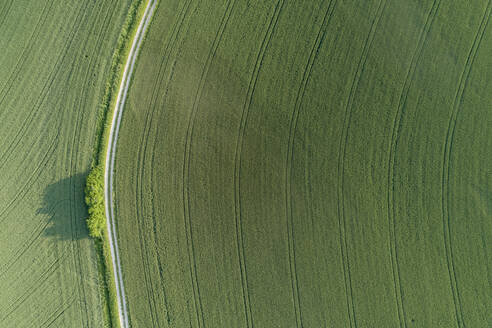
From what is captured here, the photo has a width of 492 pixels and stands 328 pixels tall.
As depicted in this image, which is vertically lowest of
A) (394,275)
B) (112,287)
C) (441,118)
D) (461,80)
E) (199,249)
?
(394,275)

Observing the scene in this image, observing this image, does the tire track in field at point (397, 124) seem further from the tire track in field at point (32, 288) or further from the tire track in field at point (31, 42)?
the tire track in field at point (31, 42)

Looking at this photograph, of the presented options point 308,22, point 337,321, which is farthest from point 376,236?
point 308,22

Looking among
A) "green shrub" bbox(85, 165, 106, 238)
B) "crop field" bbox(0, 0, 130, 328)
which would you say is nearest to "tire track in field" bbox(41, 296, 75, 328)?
"crop field" bbox(0, 0, 130, 328)

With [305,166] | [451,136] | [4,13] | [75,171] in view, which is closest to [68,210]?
[75,171]

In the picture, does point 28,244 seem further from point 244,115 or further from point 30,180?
point 244,115

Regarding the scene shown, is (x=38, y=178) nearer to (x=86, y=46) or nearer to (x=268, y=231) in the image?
(x=86, y=46)

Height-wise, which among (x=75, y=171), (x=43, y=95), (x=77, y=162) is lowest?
(x=75, y=171)
